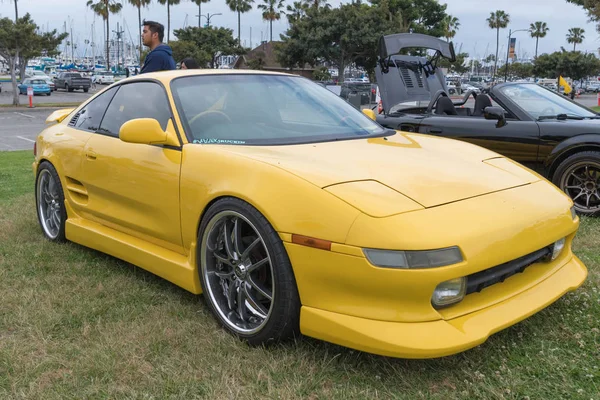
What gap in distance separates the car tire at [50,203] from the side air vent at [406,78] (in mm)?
4168

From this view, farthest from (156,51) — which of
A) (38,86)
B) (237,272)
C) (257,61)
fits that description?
(257,61)

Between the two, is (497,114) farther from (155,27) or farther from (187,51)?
(187,51)

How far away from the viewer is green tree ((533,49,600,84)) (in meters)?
62.7

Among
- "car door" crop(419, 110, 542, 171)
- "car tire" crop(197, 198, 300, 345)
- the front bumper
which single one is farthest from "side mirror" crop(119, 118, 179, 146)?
"car door" crop(419, 110, 542, 171)

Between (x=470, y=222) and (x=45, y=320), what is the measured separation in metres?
2.25

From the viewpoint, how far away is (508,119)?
5648 mm

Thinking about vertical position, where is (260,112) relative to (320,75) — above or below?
below

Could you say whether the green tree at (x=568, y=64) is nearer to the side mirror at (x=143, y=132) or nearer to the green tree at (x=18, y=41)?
the green tree at (x=18, y=41)

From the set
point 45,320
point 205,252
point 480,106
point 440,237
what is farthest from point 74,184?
point 480,106

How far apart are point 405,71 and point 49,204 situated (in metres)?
4.36

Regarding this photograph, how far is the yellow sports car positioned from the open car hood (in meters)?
2.93

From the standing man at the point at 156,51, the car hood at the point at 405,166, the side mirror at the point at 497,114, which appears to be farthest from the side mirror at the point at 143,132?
the side mirror at the point at 497,114

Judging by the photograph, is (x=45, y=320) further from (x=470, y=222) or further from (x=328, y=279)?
(x=470, y=222)

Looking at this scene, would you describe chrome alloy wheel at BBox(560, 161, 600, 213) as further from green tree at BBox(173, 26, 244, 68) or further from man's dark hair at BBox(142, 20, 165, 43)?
green tree at BBox(173, 26, 244, 68)
